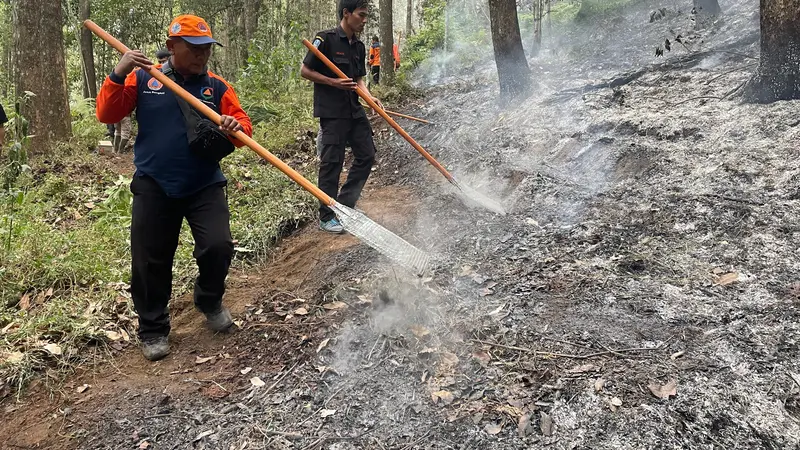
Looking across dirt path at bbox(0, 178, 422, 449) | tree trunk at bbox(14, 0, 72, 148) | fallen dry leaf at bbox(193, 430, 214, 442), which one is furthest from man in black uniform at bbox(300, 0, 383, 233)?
tree trunk at bbox(14, 0, 72, 148)

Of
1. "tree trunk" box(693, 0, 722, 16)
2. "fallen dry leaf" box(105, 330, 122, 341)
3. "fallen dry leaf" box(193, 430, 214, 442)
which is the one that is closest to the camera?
"fallen dry leaf" box(193, 430, 214, 442)

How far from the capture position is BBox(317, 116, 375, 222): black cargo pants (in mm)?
4940

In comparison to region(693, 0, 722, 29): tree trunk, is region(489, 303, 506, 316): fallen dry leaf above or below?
below

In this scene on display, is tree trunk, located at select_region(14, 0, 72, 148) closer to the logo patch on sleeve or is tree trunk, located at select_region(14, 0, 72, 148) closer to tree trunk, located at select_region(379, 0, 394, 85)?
the logo patch on sleeve

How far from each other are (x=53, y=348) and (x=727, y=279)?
14.2ft

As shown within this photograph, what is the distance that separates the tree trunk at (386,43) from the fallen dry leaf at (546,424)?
10445 millimetres

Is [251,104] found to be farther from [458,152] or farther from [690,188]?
[690,188]

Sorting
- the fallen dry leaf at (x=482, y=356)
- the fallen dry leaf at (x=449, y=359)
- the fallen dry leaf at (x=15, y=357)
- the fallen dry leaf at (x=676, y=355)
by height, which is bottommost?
the fallen dry leaf at (x=449, y=359)

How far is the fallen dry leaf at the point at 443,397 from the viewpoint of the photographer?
2675 millimetres

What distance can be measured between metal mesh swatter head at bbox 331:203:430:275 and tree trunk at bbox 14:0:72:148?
20.1ft

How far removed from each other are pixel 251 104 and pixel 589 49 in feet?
23.8

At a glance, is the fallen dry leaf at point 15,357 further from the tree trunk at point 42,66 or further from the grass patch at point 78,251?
the tree trunk at point 42,66

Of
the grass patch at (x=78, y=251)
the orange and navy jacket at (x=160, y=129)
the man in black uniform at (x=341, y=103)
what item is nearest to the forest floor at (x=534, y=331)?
the grass patch at (x=78, y=251)

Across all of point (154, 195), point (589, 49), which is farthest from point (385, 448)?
point (589, 49)
